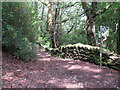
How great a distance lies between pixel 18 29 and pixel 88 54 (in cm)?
360

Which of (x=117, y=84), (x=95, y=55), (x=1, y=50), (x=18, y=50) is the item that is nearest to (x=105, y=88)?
(x=117, y=84)

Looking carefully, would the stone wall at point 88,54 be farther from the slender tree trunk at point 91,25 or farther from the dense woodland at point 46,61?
the slender tree trunk at point 91,25

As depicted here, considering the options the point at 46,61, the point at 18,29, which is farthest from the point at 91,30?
the point at 18,29

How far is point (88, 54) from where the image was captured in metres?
5.99

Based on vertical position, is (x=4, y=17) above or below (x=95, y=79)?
above

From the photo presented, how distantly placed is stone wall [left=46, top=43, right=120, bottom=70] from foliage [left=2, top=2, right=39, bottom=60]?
2.47 meters

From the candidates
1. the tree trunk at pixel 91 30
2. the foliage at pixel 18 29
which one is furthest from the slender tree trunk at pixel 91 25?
the foliage at pixel 18 29

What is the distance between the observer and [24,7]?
5.27 meters

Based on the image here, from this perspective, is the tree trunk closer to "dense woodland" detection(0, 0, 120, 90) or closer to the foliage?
"dense woodland" detection(0, 0, 120, 90)

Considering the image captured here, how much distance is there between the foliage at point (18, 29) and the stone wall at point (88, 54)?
2.47m

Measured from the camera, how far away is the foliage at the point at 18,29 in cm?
471

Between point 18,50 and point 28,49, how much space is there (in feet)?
1.38

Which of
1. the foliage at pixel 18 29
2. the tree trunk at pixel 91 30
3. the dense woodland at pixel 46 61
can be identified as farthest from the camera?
the tree trunk at pixel 91 30

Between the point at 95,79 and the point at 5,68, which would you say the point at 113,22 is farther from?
the point at 5,68
